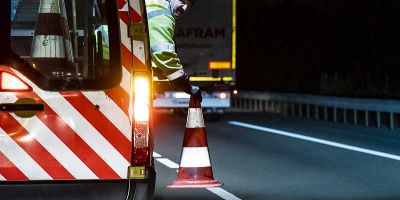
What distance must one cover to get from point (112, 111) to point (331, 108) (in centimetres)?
2094

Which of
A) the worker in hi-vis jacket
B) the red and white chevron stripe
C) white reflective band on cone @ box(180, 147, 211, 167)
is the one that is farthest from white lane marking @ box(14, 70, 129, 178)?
white reflective band on cone @ box(180, 147, 211, 167)

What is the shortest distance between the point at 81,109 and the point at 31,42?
0.62 m

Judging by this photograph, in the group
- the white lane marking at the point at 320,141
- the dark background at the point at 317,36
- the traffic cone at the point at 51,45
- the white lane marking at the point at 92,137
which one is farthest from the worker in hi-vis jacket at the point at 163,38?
the dark background at the point at 317,36

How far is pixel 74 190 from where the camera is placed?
641cm

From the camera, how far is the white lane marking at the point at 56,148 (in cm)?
643

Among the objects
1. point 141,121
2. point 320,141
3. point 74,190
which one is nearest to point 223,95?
point 320,141

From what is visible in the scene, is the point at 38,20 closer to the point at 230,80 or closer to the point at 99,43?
the point at 99,43

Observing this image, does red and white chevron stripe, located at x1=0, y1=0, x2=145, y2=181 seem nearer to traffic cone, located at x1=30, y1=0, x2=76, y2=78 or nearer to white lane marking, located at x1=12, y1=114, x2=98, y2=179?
white lane marking, located at x1=12, y1=114, x2=98, y2=179

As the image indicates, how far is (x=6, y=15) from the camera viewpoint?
6.27m

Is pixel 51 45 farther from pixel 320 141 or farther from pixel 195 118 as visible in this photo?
pixel 320 141

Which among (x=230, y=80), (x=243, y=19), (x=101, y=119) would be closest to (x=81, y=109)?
(x=101, y=119)

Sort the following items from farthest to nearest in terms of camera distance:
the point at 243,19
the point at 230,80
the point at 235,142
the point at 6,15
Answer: the point at 243,19 < the point at 230,80 < the point at 235,142 < the point at 6,15

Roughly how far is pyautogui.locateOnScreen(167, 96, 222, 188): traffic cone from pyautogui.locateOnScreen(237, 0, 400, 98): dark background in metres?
44.1

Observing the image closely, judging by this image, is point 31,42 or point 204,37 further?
point 204,37
